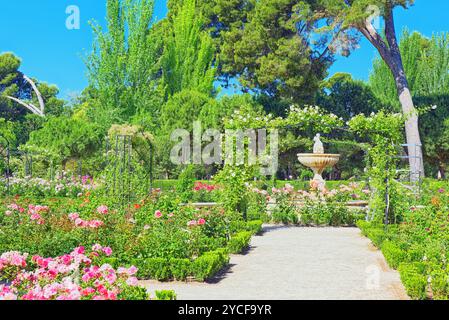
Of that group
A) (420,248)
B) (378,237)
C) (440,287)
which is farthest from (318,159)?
(440,287)

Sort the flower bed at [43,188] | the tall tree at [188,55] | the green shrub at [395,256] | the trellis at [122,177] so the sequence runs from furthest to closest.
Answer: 1. the tall tree at [188,55]
2. the flower bed at [43,188]
3. the trellis at [122,177]
4. the green shrub at [395,256]

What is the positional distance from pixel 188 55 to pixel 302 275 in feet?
80.3

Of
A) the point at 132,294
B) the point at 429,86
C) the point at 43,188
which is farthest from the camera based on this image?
the point at 429,86

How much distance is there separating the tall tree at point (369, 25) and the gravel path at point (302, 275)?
391 inches

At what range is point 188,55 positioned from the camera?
99.9ft

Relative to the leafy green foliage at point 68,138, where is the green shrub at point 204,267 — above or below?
below

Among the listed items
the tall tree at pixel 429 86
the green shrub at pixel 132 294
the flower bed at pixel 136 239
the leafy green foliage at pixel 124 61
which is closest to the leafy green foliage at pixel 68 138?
the leafy green foliage at pixel 124 61

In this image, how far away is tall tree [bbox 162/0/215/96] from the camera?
3012 cm

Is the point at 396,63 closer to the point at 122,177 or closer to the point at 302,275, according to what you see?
the point at 122,177

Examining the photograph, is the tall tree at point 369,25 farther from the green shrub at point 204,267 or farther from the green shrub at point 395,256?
the green shrub at point 204,267

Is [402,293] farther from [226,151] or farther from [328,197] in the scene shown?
[328,197]

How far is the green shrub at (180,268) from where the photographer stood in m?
6.74

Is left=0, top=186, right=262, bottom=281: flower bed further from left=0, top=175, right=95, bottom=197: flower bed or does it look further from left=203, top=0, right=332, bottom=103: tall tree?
left=203, top=0, right=332, bottom=103: tall tree
